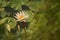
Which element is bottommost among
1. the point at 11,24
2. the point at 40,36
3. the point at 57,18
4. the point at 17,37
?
the point at 17,37

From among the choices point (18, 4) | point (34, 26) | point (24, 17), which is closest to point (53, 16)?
point (34, 26)

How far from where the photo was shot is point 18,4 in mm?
1981

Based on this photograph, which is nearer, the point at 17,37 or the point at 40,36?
the point at 40,36

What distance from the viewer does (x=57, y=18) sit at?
1061 mm

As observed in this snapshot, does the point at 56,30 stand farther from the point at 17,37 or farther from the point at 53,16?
the point at 17,37

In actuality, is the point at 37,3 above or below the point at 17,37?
above

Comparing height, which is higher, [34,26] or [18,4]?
[34,26]

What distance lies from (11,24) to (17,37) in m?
0.21

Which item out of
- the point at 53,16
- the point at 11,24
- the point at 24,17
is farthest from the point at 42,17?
the point at 11,24

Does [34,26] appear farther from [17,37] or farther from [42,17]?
[17,37]

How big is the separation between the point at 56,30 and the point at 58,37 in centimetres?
4

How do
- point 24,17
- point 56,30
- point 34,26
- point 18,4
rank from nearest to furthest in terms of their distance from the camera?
point 56,30 → point 34,26 → point 24,17 → point 18,4

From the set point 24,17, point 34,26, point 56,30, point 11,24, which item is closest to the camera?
point 56,30

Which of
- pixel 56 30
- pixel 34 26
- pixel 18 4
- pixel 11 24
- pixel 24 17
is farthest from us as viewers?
pixel 18 4
